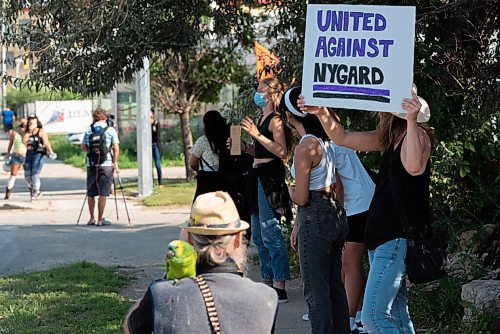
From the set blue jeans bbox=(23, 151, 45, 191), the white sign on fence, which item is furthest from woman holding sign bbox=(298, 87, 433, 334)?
the white sign on fence

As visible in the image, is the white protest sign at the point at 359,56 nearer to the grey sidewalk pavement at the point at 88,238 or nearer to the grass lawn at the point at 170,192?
the grey sidewalk pavement at the point at 88,238

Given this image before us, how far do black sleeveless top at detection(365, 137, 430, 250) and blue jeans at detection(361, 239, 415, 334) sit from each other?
2.5 inches

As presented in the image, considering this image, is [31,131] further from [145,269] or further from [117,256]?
[145,269]

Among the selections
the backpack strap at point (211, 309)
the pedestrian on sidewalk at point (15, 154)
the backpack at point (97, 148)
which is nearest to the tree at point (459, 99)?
the backpack strap at point (211, 309)

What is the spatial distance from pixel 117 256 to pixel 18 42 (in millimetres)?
3358

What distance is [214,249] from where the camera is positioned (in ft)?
11.2

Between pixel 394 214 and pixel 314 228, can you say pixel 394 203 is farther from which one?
pixel 314 228

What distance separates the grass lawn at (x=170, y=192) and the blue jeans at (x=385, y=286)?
11.5 m

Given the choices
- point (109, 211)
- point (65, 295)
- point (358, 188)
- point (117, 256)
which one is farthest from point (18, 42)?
point (109, 211)

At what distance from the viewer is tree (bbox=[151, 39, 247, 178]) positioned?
19.8 m

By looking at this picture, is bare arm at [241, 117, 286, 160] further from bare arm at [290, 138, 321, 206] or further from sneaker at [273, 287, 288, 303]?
bare arm at [290, 138, 321, 206]

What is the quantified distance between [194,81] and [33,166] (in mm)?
4926

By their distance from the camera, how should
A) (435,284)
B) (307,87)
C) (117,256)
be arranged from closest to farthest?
(307,87), (435,284), (117,256)

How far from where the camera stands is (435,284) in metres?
7.03
